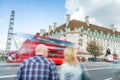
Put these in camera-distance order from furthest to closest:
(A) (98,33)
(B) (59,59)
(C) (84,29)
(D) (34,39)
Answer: (A) (98,33) < (C) (84,29) < (B) (59,59) < (D) (34,39)

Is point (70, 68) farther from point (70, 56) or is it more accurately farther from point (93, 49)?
point (93, 49)

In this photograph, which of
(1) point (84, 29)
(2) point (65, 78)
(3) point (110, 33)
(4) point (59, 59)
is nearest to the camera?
(2) point (65, 78)

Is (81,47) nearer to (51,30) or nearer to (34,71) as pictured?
(51,30)

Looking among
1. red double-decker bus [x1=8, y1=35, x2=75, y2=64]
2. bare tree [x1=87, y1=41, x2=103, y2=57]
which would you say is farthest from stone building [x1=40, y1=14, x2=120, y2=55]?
red double-decker bus [x1=8, y1=35, x2=75, y2=64]

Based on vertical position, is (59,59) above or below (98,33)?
below

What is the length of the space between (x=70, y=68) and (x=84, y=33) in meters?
85.0

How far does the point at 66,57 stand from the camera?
161 inches

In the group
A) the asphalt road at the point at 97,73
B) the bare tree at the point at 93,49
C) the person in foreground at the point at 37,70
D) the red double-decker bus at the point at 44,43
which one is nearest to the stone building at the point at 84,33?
the bare tree at the point at 93,49

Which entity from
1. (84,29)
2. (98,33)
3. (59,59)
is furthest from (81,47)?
(59,59)

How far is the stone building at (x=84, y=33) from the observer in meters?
84.4

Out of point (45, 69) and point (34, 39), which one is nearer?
point (45, 69)

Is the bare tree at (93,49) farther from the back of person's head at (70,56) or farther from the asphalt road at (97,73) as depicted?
the back of person's head at (70,56)

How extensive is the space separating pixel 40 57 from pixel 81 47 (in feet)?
261

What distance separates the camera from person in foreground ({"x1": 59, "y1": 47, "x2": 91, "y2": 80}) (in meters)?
4.06
